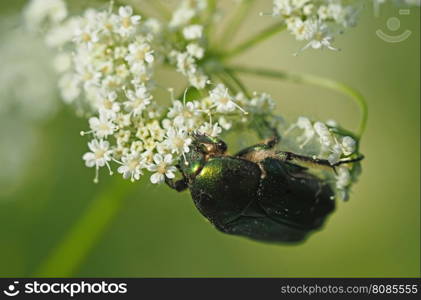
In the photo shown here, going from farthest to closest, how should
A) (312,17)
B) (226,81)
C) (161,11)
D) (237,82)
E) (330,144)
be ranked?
(161,11) < (226,81) < (237,82) < (312,17) < (330,144)

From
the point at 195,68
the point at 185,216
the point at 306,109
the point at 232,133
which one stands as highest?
the point at 306,109

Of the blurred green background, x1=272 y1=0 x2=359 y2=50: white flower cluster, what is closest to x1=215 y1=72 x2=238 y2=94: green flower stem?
x1=272 y1=0 x2=359 y2=50: white flower cluster

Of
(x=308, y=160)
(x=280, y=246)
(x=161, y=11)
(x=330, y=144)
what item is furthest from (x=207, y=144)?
(x=280, y=246)

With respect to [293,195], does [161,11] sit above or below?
above

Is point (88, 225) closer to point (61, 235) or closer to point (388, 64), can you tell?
point (61, 235)

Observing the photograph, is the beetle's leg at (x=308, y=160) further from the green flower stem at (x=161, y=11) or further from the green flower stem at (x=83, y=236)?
the green flower stem at (x=83, y=236)

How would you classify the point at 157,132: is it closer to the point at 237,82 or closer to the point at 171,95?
the point at 171,95

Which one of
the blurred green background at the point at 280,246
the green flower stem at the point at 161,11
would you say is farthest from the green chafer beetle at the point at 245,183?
the blurred green background at the point at 280,246

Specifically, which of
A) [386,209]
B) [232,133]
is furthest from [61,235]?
[386,209]
